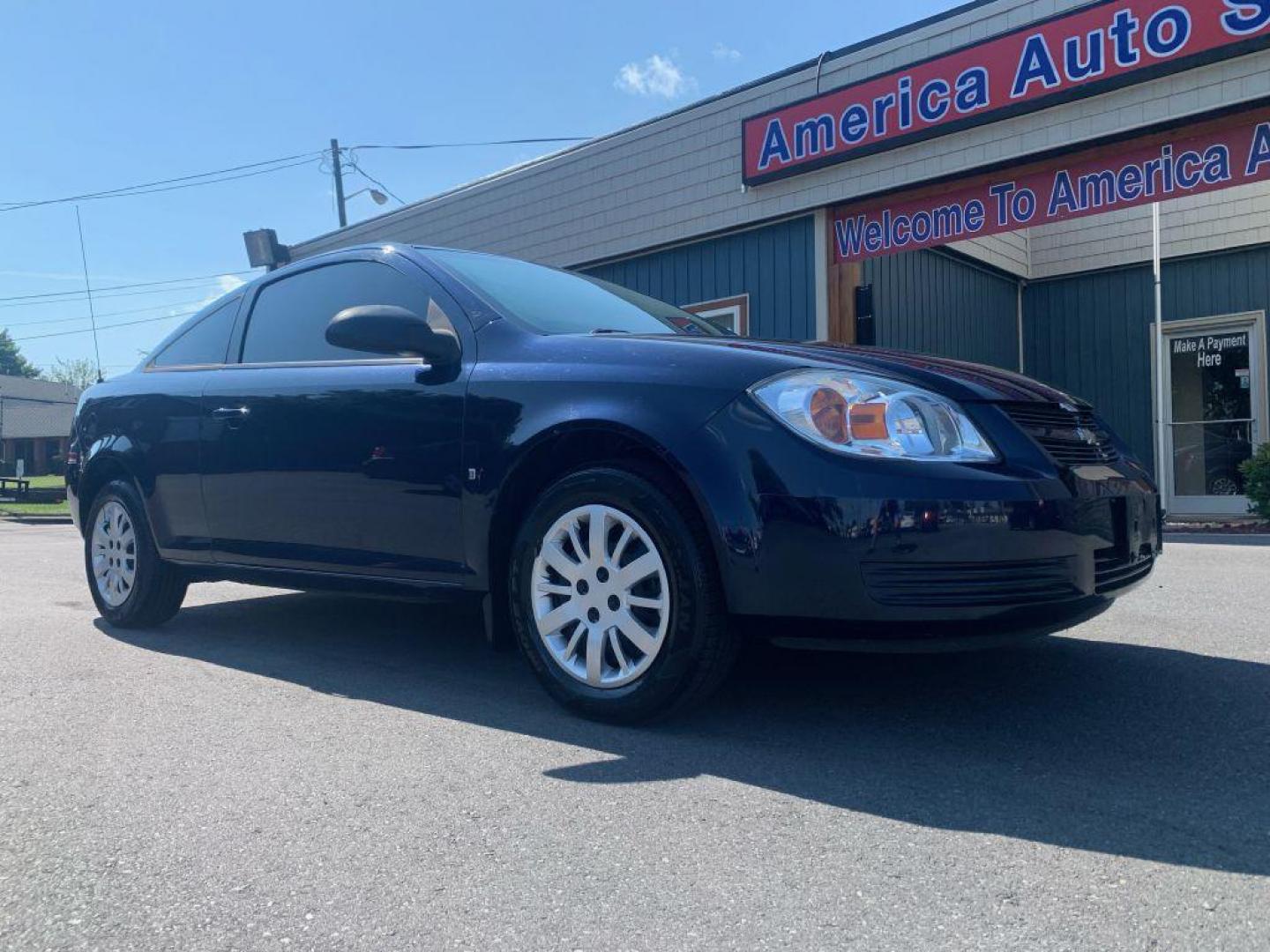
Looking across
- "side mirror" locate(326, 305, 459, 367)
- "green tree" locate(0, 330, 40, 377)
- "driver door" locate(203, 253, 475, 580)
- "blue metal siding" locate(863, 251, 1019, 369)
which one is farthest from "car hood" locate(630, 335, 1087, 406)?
"green tree" locate(0, 330, 40, 377)

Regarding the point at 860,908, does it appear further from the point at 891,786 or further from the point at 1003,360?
the point at 1003,360

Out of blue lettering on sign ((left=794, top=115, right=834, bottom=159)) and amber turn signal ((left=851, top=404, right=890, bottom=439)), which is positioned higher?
blue lettering on sign ((left=794, top=115, right=834, bottom=159))

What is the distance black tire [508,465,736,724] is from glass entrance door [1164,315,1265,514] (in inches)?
435

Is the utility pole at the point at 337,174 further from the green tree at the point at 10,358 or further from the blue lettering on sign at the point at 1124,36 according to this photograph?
the green tree at the point at 10,358

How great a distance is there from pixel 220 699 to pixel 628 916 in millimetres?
2165

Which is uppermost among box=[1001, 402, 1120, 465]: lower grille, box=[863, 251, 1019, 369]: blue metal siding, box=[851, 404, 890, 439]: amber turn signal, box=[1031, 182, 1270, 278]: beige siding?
box=[1031, 182, 1270, 278]: beige siding

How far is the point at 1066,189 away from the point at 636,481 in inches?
341

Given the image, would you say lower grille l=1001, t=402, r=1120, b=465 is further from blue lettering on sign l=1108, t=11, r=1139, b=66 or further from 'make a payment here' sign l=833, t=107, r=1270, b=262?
'make a payment here' sign l=833, t=107, r=1270, b=262

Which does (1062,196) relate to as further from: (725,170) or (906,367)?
(906,367)

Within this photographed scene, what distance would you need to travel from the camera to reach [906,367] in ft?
10.2

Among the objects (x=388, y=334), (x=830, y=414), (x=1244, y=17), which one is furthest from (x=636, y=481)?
(x=1244, y=17)

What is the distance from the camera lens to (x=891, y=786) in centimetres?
264

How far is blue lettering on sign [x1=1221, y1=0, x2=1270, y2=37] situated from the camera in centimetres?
847

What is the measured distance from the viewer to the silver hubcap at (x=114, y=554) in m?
5.02
